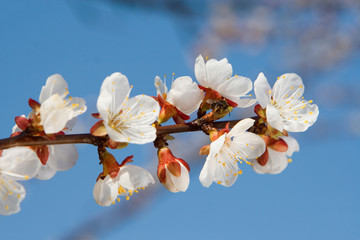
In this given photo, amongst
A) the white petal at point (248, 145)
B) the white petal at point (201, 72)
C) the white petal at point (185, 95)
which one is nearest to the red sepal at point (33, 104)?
the white petal at point (185, 95)

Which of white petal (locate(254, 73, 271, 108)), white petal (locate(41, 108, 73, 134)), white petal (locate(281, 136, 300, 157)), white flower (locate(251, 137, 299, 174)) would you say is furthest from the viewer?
white petal (locate(281, 136, 300, 157))

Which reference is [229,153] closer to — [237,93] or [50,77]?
[237,93]

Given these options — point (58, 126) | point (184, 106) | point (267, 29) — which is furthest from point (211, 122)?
point (267, 29)

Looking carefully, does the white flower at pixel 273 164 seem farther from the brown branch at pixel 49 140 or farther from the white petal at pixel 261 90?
the brown branch at pixel 49 140

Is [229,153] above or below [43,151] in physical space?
below

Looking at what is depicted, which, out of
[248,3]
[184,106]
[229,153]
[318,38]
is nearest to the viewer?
[184,106]

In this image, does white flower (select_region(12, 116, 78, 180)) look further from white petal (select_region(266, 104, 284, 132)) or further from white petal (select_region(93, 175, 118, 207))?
white petal (select_region(266, 104, 284, 132))

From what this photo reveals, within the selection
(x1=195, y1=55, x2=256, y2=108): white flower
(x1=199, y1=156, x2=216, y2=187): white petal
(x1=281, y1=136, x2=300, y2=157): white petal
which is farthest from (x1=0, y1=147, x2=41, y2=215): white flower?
(x1=281, y1=136, x2=300, y2=157): white petal

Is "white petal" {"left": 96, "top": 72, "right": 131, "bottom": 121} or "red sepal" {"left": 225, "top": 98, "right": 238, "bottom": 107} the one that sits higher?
"white petal" {"left": 96, "top": 72, "right": 131, "bottom": 121}

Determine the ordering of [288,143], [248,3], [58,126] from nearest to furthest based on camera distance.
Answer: [58,126] < [288,143] < [248,3]
